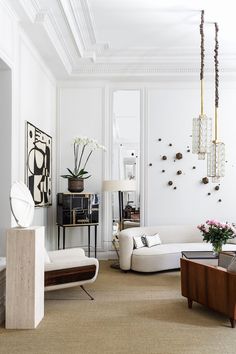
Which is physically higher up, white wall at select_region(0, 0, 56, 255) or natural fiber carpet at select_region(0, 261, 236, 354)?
white wall at select_region(0, 0, 56, 255)

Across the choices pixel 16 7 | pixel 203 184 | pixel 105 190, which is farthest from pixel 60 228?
pixel 16 7

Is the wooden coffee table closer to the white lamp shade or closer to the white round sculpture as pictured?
the white round sculpture

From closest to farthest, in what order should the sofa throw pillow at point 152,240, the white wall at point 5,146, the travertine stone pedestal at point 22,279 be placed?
the travertine stone pedestal at point 22,279
the white wall at point 5,146
the sofa throw pillow at point 152,240

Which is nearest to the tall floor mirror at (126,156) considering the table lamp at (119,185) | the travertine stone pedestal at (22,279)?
the table lamp at (119,185)

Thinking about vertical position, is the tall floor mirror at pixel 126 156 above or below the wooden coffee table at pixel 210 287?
above

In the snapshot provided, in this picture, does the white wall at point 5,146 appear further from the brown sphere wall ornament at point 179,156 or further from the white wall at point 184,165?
the brown sphere wall ornament at point 179,156

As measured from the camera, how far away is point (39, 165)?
20.9 ft

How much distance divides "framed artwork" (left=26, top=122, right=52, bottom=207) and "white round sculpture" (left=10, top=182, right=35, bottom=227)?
1477 millimetres

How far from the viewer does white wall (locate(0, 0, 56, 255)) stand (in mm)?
4848

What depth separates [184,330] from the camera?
13.0ft

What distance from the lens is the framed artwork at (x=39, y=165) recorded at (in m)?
5.82

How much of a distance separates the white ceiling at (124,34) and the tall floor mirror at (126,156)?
0.71 metres

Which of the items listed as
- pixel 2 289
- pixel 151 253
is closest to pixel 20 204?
pixel 2 289

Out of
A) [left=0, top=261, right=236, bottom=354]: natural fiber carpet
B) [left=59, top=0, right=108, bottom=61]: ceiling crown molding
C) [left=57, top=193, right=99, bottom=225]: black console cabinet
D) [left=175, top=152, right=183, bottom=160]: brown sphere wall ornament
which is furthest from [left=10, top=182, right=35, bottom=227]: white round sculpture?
[left=175, top=152, right=183, bottom=160]: brown sphere wall ornament
